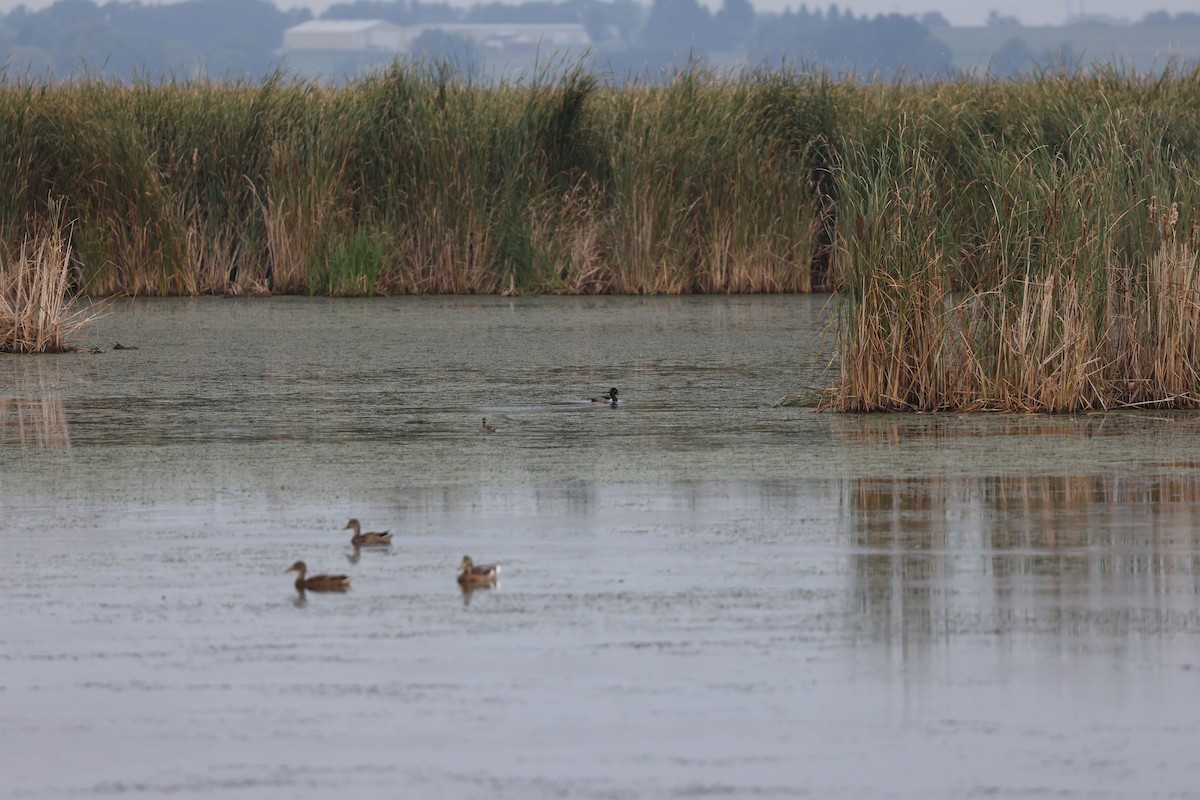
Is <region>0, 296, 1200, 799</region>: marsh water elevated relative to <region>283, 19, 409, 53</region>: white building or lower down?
lower down

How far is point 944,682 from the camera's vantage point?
374cm

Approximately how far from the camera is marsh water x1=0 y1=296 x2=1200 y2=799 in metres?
3.28

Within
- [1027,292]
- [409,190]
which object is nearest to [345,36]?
[409,190]

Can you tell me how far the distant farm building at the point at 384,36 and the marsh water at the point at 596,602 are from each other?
139804 mm

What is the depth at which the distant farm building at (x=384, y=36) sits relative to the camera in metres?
161

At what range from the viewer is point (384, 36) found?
17362 centimetres

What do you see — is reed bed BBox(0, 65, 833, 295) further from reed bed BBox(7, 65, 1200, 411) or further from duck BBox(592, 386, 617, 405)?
duck BBox(592, 386, 617, 405)

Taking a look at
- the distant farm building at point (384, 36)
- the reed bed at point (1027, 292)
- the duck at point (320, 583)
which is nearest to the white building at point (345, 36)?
the distant farm building at point (384, 36)

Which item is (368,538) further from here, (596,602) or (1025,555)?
(1025,555)

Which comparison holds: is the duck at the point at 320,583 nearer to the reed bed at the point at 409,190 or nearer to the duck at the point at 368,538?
the duck at the point at 368,538

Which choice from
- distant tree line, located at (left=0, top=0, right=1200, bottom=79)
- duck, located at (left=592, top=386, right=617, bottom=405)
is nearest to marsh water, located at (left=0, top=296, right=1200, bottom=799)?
duck, located at (left=592, top=386, right=617, bottom=405)

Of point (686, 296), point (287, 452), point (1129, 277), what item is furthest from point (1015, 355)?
point (686, 296)

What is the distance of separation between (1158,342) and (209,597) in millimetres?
4915

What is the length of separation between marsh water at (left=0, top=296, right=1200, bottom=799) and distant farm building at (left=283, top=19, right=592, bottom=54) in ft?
459
